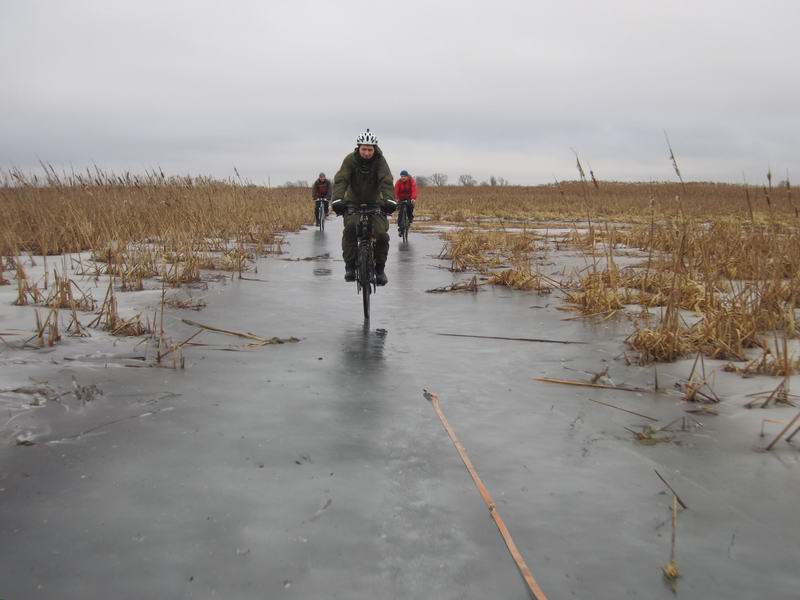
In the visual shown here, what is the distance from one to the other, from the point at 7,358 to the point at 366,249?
4.16 m

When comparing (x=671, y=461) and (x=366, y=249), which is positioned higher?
(x=366, y=249)

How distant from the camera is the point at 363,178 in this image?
8.63 meters

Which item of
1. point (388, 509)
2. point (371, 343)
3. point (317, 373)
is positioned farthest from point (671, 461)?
point (371, 343)

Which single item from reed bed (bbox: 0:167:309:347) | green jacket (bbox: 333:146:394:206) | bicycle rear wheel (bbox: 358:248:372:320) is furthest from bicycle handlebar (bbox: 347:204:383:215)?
reed bed (bbox: 0:167:309:347)

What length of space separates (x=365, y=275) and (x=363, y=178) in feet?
4.87

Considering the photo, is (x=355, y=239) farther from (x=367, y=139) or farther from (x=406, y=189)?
(x=406, y=189)

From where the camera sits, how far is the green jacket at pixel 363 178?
8.48 metres

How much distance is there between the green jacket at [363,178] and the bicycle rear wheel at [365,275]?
0.77 m

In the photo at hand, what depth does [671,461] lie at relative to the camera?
363cm

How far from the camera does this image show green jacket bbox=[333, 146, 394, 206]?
8.48m

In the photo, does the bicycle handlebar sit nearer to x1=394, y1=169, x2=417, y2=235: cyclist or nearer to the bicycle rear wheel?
the bicycle rear wheel

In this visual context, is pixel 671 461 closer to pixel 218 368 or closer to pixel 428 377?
pixel 428 377

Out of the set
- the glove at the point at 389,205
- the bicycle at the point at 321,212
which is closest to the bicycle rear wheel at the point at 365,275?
the glove at the point at 389,205

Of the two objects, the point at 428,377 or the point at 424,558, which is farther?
the point at 428,377
